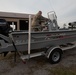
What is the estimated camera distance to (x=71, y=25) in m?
6.09

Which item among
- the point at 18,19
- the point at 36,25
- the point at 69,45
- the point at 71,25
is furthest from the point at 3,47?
the point at 18,19

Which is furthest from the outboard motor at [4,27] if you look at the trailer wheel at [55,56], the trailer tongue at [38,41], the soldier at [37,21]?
the trailer wheel at [55,56]

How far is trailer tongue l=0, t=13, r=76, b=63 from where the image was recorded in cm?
378

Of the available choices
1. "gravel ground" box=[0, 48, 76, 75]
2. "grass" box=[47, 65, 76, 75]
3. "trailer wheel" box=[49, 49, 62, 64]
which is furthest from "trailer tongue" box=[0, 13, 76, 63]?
"grass" box=[47, 65, 76, 75]

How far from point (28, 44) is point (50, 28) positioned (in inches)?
55.1

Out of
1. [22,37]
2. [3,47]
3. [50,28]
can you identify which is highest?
[50,28]

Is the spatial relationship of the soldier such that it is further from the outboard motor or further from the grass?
the grass

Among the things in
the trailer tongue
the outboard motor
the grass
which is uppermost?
the outboard motor

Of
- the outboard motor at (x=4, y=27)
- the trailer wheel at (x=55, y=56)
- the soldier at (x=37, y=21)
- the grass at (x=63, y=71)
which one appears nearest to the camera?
the grass at (x=63, y=71)

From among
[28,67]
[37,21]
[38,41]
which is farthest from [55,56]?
[37,21]

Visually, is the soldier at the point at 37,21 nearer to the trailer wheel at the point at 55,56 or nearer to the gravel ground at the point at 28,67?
the trailer wheel at the point at 55,56

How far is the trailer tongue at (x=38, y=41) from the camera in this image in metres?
3.78

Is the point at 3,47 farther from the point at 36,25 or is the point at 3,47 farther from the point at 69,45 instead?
the point at 69,45

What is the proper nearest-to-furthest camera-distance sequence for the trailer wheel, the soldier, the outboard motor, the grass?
the grass < the outboard motor < the trailer wheel < the soldier
